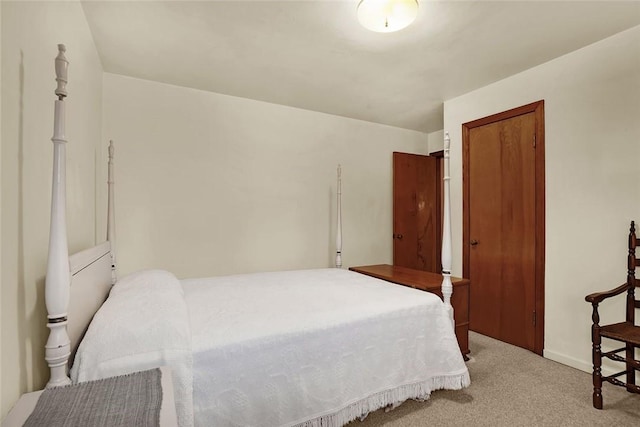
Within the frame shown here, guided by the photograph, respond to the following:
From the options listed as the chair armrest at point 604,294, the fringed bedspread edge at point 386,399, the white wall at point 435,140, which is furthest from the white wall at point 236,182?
the chair armrest at point 604,294

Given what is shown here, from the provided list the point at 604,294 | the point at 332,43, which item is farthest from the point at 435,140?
the point at 604,294

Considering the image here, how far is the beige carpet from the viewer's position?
6.23 ft

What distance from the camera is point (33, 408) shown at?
34.7 inches

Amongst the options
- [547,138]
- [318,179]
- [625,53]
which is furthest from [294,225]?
[625,53]

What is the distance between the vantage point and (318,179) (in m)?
4.06

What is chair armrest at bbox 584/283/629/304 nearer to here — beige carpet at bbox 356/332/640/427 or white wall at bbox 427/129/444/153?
beige carpet at bbox 356/332/640/427

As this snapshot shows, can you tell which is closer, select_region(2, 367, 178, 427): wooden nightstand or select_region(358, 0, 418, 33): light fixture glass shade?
select_region(2, 367, 178, 427): wooden nightstand

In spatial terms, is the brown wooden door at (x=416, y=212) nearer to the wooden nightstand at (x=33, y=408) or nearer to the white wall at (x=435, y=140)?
the white wall at (x=435, y=140)

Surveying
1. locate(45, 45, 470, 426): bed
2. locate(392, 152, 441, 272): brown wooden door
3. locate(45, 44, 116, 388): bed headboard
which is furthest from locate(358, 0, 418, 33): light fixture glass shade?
locate(392, 152, 441, 272): brown wooden door

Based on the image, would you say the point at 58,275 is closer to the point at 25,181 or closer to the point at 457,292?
the point at 25,181

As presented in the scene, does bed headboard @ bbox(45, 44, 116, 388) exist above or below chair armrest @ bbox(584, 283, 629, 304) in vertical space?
above

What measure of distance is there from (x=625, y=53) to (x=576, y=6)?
0.70 meters

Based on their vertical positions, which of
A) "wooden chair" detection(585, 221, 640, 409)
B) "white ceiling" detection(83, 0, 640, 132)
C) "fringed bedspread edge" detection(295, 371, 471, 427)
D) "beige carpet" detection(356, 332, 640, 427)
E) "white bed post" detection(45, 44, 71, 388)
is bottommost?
"beige carpet" detection(356, 332, 640, 427)

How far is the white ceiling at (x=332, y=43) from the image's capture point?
2059 millimetres
